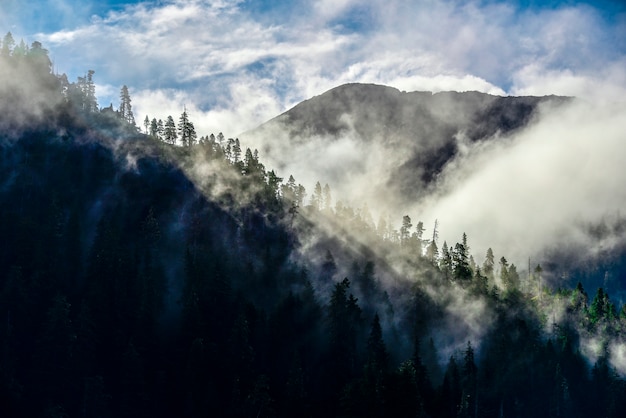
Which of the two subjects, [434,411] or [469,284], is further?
[469,284]

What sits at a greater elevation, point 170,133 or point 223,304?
point 170,133

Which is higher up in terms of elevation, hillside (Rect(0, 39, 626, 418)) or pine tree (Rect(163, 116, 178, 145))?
pine tree (Rect(163, 116, 178, 145))

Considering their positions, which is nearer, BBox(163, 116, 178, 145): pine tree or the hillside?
the hillside

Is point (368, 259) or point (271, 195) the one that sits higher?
point (271, 195)

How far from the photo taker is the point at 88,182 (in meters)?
147

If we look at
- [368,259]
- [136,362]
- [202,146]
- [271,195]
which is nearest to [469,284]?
[368,259]

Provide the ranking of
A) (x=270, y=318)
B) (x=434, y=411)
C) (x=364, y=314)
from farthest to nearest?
(x=364, y=314), (x=270, y=318), (x=434, y=411)

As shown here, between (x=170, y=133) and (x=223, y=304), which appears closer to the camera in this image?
(x=223, y=304)

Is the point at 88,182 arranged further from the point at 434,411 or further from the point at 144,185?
the point at 434,411

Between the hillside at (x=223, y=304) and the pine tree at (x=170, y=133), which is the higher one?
the pine tree at (x=170, y=133)

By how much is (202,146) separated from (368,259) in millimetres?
59575

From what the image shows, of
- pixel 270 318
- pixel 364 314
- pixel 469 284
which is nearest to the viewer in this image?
pixel 270 318

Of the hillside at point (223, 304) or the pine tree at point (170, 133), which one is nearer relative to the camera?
the hillside at point (223, 304)

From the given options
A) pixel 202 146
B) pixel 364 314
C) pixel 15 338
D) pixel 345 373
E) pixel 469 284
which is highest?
pixel 202 146
